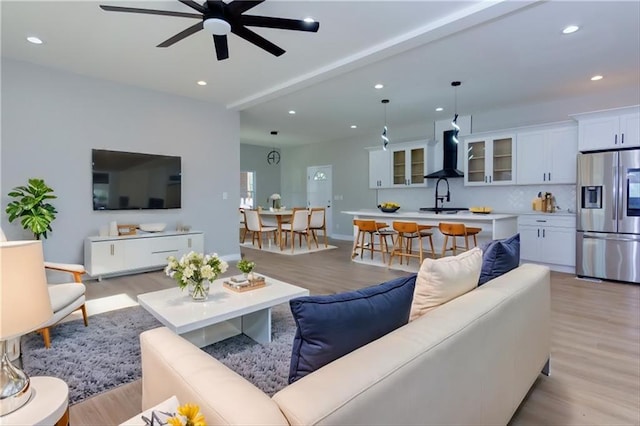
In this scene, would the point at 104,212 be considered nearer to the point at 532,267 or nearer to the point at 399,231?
the point at 399,231

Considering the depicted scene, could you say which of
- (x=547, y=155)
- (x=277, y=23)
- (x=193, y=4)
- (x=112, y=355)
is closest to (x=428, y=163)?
(x=547, y=155)

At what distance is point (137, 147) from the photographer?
16.1 feet

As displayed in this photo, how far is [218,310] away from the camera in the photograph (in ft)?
7.31

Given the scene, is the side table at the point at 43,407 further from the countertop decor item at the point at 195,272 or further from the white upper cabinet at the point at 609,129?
the white upper cabinet at the point at 609,129

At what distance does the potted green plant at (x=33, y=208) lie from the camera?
12.1 ft

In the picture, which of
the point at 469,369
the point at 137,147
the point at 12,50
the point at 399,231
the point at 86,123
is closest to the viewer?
the point at 469,369

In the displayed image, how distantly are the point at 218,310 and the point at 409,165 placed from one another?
584 centimetres

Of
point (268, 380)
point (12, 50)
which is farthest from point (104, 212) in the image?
Result: point (268, 380)

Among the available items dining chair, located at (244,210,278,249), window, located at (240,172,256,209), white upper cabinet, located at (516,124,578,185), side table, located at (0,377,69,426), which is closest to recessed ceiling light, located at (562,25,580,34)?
white upper cabinet, located at (516,124,578,185)

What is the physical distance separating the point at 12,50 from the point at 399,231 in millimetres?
5427

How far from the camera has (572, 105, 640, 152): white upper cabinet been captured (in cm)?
434

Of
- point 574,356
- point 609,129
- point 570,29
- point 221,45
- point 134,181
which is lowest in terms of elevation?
point 574,356

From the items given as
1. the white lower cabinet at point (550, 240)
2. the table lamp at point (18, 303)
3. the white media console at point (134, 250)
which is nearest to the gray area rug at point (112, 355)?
the table lamp at point (18, 303)

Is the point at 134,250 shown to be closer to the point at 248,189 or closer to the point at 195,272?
the point at 195,272
